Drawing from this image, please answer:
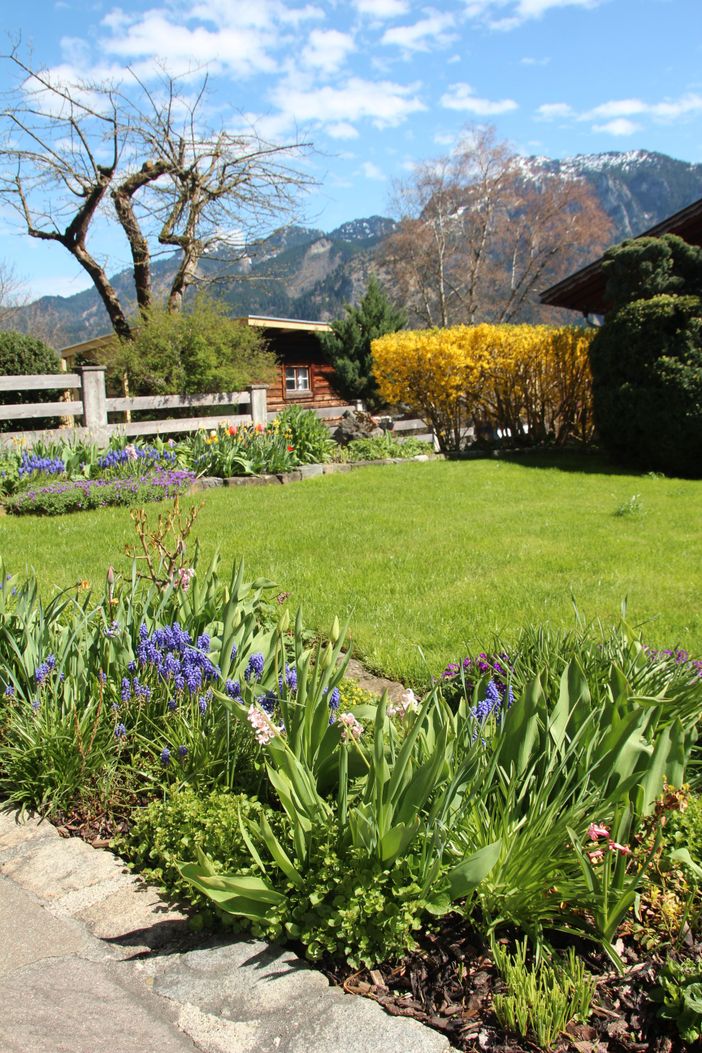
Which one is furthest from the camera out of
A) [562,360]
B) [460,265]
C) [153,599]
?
[460,265]

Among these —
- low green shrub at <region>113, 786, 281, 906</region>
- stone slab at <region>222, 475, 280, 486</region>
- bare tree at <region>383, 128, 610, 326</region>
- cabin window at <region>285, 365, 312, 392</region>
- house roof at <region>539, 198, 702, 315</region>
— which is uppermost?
bare tree at <region>383, 128, 610, 326</region>

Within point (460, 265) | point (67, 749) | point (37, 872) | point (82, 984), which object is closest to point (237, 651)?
point (67, 749)

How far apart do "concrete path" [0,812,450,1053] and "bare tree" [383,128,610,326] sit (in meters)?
43.8

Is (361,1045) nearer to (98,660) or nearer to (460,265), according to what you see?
(98,660)

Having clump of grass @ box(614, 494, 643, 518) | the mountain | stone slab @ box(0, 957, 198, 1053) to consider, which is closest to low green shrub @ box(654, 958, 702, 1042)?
stone slab @ box(0, 957, 198, 1053)

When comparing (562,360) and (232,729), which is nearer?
(232,729)

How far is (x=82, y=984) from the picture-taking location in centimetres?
195

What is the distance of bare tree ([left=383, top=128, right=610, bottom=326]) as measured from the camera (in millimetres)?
44750

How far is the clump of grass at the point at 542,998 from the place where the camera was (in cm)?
177

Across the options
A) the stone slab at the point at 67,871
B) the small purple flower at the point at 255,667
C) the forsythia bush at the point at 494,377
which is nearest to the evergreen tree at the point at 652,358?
the forsythia bush at the point at 494,377

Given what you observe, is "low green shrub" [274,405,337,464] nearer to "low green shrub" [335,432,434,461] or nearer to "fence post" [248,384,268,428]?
"low green shrub" [335,432,434,461]

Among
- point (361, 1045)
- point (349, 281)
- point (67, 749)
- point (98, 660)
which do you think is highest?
point (349, 281)

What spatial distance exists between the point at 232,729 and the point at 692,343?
35.4 feet

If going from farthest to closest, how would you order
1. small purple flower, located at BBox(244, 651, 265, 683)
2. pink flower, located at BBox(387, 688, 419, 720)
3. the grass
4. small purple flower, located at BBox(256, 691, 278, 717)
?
1. the grass
2. small purple flower, located at BBox(244, 651, 265, 683)
3. small purple flower, located at BBox(256, 691, 278, 717)
4. pink flower, located at BBox(387, 688, 419, 720)
